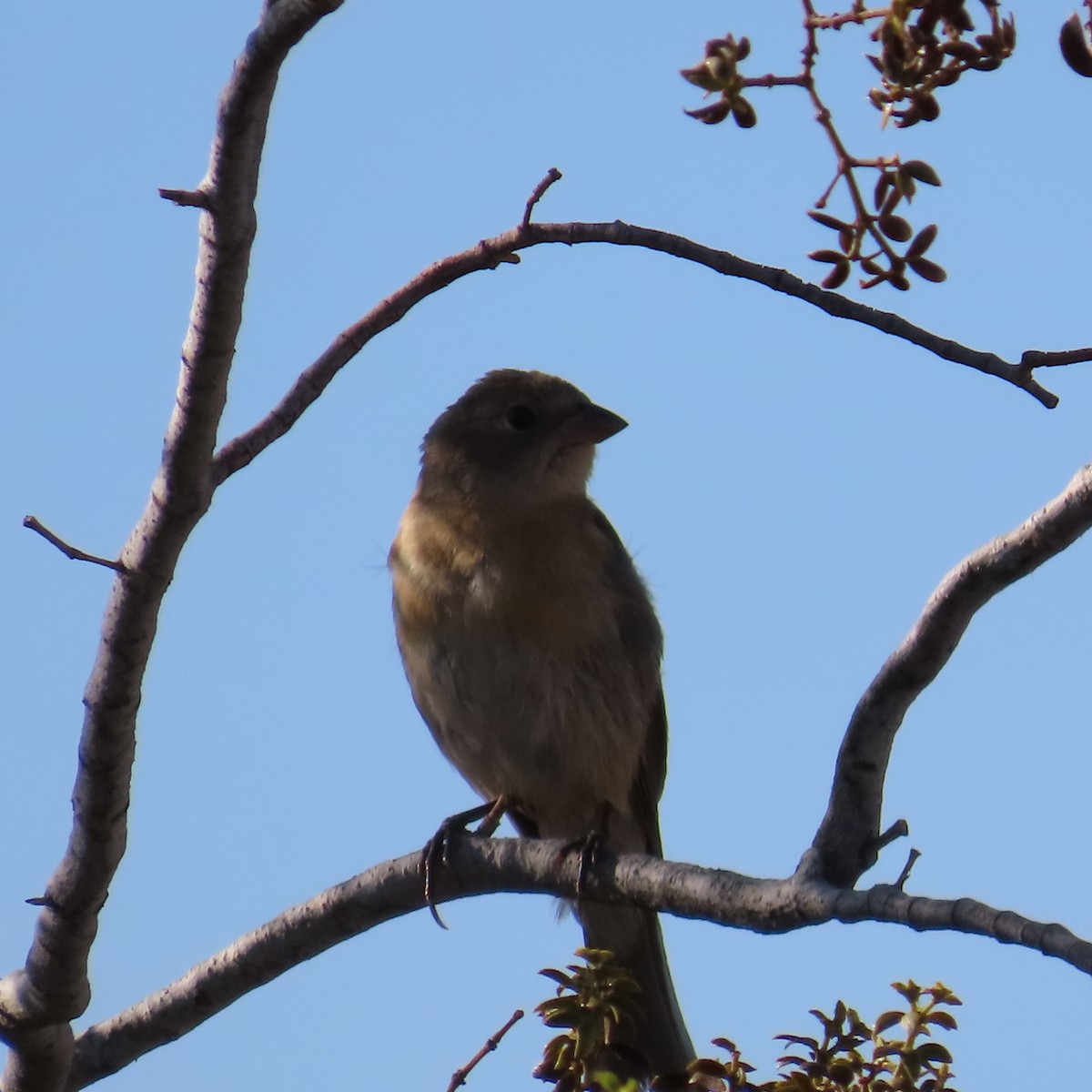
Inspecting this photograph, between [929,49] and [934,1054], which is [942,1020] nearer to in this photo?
[934,1054]

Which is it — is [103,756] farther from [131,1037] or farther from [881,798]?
[881,798]

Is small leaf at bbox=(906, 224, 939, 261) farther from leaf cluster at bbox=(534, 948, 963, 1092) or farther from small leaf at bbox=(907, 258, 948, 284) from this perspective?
leaf cluster at bbox=(534, 948, 963, 1092)

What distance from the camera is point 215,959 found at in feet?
14.4

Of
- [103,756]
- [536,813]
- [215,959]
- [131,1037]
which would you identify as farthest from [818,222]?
[536,813]

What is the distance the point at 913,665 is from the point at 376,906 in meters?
1.82

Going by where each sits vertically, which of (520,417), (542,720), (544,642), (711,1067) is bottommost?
(711,1067)

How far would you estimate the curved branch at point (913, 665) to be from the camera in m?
2.98

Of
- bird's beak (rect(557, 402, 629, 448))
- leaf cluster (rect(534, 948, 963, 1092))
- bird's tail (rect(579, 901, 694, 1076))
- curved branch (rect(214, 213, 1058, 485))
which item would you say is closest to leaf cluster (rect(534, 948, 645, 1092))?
leaf cluster (rect(534, 948, 963, 1092))

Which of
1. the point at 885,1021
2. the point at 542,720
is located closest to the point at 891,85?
the point at 885,1021

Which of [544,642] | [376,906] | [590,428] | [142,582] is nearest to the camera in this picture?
[142,582]

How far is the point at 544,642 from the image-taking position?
5398 mm

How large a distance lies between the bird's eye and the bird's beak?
122 mm

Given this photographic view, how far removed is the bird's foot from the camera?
450 centimetres

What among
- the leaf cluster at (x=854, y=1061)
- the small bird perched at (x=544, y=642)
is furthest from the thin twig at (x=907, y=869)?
the small bird perched at (x=544, y=642)
